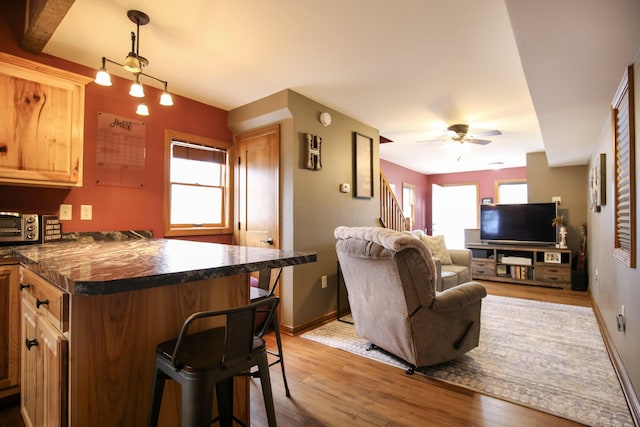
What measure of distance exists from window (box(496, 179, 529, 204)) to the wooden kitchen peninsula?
318 inches

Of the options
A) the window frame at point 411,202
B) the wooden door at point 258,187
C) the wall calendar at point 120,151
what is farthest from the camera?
the window frame at point 411,202

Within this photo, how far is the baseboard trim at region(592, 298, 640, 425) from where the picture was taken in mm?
1801

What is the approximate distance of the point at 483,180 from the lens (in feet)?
A: 26.9

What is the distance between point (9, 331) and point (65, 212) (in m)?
0.98

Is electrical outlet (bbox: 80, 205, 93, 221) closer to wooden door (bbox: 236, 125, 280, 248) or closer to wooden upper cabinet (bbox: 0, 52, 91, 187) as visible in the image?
wooden upper cabinet (bbox: 0, 52, 91, 187)

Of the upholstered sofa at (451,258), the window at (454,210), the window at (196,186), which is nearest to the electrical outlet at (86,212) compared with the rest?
the window at (196,186)

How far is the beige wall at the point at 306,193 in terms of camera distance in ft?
10.8

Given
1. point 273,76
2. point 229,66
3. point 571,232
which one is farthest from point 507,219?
point 229,66

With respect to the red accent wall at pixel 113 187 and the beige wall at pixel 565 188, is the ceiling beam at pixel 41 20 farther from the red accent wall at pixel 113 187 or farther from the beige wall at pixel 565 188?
the beige wall at pixel 565 188

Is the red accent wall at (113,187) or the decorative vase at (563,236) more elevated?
the red accent wall at (113,187)

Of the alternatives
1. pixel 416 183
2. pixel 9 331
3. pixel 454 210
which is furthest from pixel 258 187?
pixel 454 210

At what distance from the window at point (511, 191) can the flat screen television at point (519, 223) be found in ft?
6.61

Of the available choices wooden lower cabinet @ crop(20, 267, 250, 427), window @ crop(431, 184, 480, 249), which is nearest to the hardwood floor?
wooden lower cabinet @ crop(20, 267, 250, 427)

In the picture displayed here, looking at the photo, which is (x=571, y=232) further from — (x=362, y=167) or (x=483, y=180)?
(x=362, y=167)
